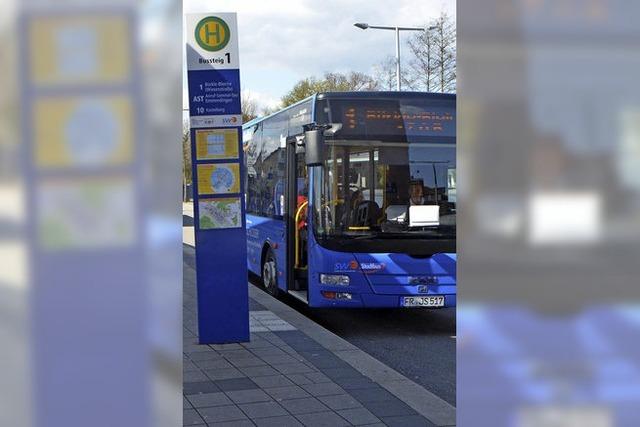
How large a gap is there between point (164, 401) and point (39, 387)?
0.42m

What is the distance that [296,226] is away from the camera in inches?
407

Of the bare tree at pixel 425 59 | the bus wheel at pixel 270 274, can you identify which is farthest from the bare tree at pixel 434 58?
the bus wheel at pixel 270 274

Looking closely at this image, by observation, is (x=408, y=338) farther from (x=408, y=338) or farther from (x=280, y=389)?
(x=280, y=389)

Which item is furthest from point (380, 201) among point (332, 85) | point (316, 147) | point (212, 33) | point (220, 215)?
point (332, 85)

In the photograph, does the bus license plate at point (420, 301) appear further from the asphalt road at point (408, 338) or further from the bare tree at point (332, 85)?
the bare tree at point (332, 85)

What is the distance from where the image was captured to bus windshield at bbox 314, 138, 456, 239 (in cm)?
922

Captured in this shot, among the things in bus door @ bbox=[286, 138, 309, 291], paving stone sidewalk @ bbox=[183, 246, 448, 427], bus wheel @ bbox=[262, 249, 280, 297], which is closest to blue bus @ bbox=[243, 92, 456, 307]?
bus door @ bbox=[286, 138, 309, 291]

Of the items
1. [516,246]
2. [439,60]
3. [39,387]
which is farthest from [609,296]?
[439,60]

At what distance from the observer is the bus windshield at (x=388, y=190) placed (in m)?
9.22

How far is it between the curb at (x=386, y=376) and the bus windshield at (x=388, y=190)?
1.29 m

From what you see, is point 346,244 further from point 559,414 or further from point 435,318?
point 559,414

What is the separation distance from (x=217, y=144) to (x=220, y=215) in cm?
76

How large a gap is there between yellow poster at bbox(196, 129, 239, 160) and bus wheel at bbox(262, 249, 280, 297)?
13.4 ft

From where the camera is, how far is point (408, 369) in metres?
7.59
